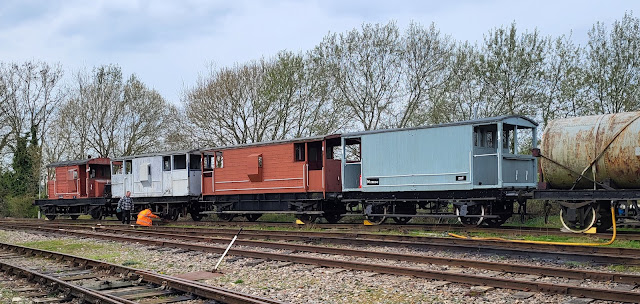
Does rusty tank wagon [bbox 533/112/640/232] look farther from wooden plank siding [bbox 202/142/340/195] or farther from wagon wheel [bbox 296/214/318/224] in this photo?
wagon wheel [bbox 296/214/318/224]

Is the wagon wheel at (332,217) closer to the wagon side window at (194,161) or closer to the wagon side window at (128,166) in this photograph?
the wagon side window at (194,161)

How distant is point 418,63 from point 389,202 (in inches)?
564

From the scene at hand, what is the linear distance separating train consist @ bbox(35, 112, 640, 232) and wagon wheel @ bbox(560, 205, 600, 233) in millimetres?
24

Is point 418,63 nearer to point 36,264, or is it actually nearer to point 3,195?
point 36,264

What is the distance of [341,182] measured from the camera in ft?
65.1

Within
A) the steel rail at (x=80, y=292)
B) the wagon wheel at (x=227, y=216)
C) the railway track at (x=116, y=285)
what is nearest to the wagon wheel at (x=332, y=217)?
the wagon wheel at (x=227, y=216)

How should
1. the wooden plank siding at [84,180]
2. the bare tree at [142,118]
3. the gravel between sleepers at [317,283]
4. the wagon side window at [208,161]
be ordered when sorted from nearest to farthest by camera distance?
1. the gravel between sleepers at [317,283]
2. the wagon side window at [208,161]
3. the wooden plank siding at [84,180]
4. the bare tree at [142,118]

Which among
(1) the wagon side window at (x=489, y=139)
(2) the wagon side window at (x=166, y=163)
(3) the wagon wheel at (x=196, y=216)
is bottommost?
(3) the wagon wheel at (x=196, y=216)

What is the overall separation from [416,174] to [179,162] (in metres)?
11.6

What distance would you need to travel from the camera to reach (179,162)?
2458cm

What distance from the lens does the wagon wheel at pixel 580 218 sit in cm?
1391

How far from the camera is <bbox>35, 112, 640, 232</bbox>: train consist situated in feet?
45.3

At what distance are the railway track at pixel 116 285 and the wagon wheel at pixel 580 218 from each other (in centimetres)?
969

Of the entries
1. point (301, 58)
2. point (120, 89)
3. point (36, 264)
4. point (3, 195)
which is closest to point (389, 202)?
point (36, 264)
